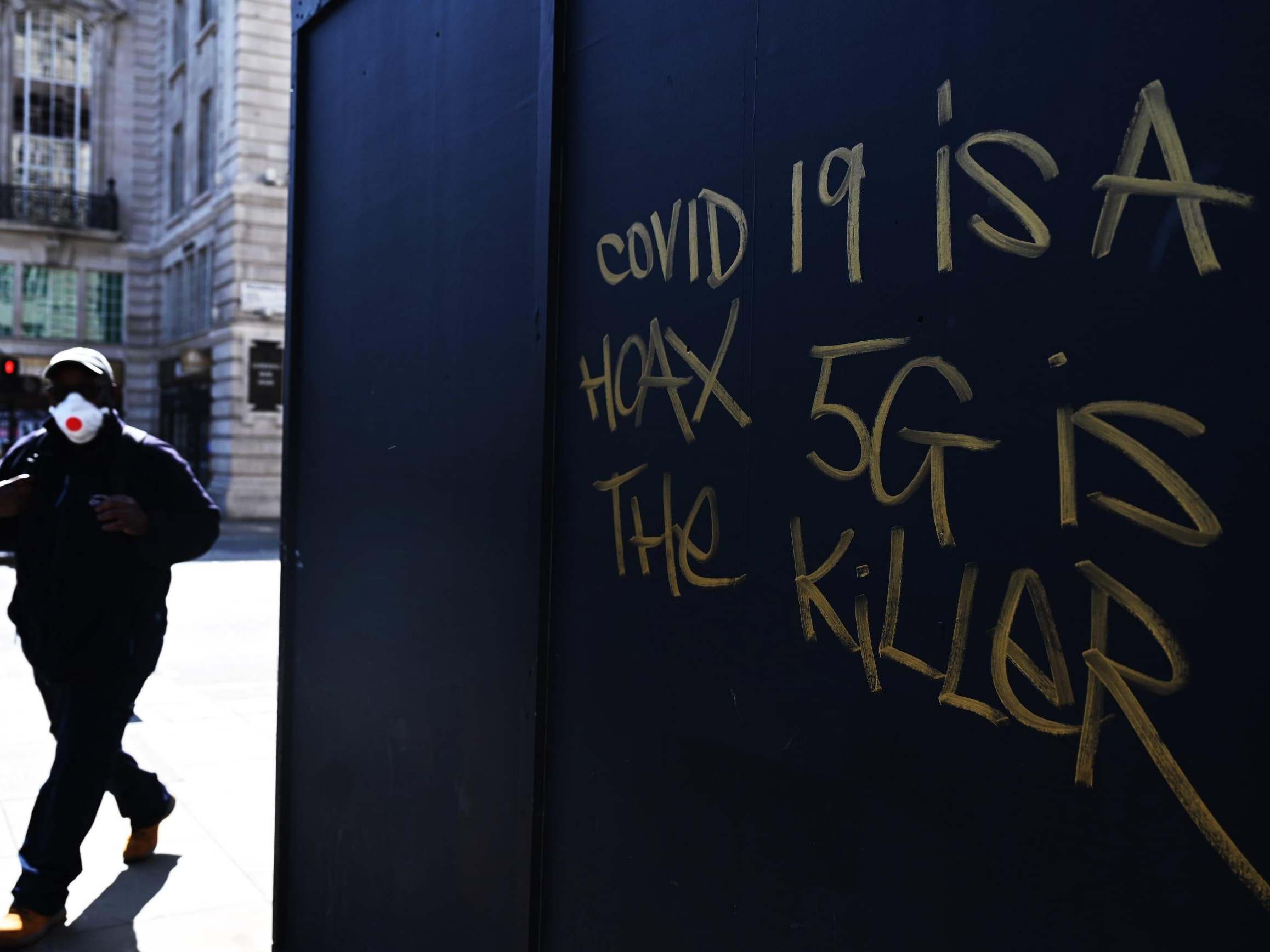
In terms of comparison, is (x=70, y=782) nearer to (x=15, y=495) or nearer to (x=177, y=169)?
(x=15, y=495)

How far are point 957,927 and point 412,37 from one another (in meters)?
2.33

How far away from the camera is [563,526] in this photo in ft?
7.11

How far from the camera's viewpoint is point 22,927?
3.45m

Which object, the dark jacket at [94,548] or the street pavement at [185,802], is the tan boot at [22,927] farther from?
the dark jacket at [94,548]

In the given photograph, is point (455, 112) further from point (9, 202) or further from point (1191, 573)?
point (9, 202)

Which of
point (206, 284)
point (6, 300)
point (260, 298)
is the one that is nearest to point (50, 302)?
point (6, 300)

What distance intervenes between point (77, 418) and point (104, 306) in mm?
28762

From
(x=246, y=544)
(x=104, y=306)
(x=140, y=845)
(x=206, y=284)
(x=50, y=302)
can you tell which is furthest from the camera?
(x=104, y=306)

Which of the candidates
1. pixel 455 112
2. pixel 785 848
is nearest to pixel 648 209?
pixel 455 112

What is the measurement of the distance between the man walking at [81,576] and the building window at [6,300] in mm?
27869

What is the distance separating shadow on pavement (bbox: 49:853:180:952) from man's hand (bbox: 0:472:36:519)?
1333 mm

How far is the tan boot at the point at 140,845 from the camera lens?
420 cm

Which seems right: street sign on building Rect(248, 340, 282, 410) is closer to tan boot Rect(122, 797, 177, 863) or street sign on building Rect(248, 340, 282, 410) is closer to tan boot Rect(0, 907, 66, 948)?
tan boot Rect(122, 797, 177, 863)

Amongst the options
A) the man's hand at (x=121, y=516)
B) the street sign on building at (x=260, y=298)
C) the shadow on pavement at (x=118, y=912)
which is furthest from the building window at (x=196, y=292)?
the man's hand at (x=121, y=516)
